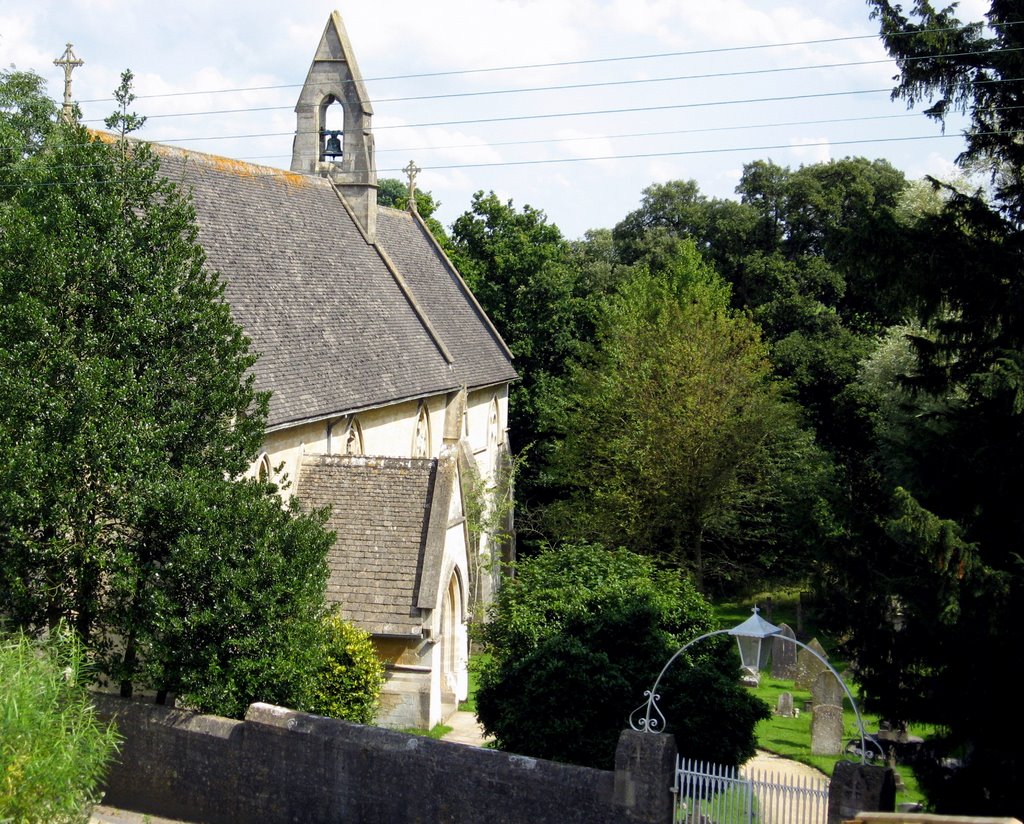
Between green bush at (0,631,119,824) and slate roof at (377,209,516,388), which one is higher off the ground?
slate roof at (377,209,516,388)

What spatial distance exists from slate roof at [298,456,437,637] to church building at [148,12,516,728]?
0.09 feet

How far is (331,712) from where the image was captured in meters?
15.4

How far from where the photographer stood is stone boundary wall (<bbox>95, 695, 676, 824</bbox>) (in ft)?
35.5

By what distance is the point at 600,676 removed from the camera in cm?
1381

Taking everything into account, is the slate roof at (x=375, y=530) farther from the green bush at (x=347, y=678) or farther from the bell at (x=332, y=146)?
the bell at (x=332, y=146)

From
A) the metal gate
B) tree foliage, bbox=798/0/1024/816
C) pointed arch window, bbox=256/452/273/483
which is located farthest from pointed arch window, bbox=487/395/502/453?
the metal gate

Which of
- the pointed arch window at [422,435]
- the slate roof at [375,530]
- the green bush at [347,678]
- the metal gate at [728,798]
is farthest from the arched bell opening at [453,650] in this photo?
the metal gate at [728,798]

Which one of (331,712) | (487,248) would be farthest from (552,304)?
(331,712)

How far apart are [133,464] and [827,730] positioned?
1303cm

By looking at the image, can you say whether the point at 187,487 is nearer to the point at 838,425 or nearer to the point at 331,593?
the point at 331,593

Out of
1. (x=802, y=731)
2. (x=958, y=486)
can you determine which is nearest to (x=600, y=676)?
(x=958, y=486)

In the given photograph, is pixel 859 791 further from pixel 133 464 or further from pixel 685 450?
pixel 685 450

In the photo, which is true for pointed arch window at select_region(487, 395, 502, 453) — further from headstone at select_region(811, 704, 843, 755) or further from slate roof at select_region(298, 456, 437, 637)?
headstone at select_region(811, 704, 843, 755)

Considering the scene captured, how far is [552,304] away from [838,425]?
11649 millimetres
